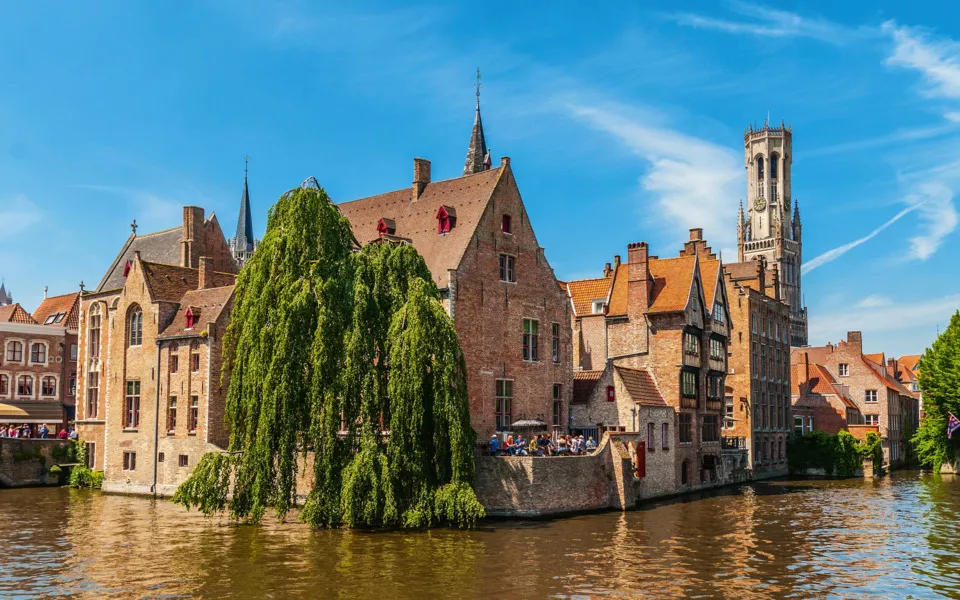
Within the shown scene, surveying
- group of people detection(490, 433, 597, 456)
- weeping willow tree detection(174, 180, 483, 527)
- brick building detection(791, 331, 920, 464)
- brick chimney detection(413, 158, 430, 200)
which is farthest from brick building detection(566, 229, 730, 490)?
brick building detection(791, 331, 920, 464)

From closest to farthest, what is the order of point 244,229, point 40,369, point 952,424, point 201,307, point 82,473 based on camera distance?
point 201,307, point 82,473, point 952,424, point 40,369, point 244,229

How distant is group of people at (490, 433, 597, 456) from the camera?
119 feet

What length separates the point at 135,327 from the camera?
4691 cm

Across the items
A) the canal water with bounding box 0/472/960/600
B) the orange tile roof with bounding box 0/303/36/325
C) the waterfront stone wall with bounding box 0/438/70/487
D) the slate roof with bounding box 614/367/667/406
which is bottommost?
the canal water with bounding box 0/472/960/600

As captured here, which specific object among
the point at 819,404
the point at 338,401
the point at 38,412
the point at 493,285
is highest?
the point at 493,285

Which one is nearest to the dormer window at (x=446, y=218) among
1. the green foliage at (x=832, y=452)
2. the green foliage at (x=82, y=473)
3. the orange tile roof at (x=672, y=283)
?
the orange tile roof at (x=672, y=283)

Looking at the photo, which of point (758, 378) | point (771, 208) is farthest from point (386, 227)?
point (771, 208)

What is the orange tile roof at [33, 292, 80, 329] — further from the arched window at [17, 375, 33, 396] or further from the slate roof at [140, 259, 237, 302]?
the slate roof at [140, 259, 237, 302]

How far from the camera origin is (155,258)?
5509 centimetres

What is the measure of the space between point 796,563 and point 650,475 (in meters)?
16.7

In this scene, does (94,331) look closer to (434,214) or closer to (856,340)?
(434,214)

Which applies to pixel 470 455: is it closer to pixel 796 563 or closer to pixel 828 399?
pixel 796 563

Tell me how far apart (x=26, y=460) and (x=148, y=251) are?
1407 centimetres

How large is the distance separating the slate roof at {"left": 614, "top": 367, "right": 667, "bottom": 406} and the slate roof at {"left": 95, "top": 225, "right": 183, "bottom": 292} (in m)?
26.8
